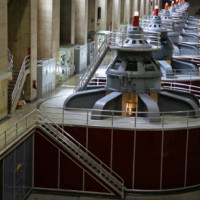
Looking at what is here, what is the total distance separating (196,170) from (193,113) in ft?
Result: 8.53

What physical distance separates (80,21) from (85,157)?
2121 centimetres

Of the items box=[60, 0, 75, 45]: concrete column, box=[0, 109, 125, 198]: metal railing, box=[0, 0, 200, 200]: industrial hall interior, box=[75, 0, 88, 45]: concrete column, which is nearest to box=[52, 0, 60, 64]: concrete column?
box=[0, 0, 200, 200]: industrial hall interior

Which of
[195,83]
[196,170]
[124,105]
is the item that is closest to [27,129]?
[124,105]

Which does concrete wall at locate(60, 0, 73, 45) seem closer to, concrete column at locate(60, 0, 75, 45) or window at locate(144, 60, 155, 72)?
A: concrete column at locate(60, 0, 75, 45)

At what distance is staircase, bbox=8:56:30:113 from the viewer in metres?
26.4

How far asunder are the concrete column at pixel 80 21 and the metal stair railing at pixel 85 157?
66.9 ft

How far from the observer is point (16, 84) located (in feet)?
89.0

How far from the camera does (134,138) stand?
22625 mm

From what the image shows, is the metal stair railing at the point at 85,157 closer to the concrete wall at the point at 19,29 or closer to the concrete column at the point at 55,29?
the concrete wall at the point at 19,29

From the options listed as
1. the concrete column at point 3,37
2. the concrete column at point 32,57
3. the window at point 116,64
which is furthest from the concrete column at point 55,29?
the concrete column at point 3,37

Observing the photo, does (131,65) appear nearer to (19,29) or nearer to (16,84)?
(16,84)

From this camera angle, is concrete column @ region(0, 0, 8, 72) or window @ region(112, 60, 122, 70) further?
window @ region(112, 60, 122, 70)

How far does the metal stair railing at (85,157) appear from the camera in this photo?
2261cm

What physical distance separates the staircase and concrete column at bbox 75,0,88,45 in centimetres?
1401
